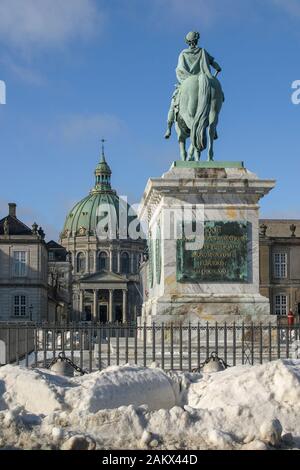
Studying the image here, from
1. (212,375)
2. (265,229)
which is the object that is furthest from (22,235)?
(212,375)

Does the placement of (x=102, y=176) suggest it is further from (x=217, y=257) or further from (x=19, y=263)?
(x=217, y=257)

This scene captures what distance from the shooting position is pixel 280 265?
77.4 meters

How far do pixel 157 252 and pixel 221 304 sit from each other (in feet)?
8.19

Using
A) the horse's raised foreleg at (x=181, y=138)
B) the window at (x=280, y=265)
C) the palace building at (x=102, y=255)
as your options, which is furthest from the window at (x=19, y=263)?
the horse's raised foreleg at (x=181, y=138)

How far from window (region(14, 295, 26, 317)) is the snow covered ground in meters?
74.4

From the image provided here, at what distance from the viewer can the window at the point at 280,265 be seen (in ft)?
253

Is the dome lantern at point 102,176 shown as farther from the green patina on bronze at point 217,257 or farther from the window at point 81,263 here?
the green patina on bronze at point 217,257

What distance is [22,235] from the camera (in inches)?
3349

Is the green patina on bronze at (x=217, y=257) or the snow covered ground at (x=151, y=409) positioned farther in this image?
the green patina on bronze at (x=217, y=257)

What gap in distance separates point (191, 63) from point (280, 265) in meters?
56.1

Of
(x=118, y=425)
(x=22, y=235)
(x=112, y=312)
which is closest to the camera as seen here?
(x=118, y=425)

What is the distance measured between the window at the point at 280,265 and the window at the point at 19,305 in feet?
82.5
